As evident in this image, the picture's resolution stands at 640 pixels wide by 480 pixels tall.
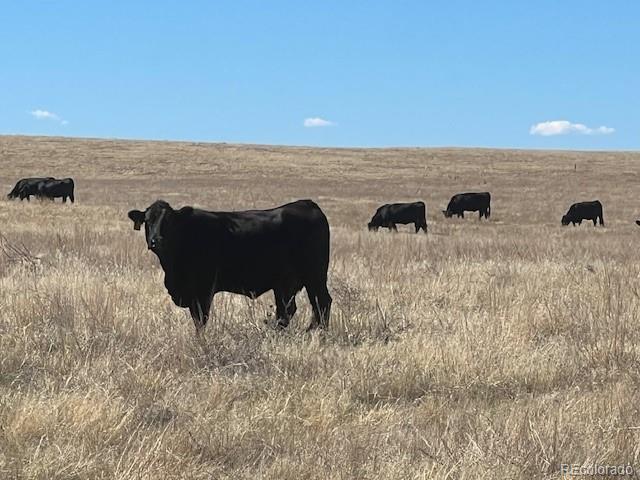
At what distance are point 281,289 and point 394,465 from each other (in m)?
3.58

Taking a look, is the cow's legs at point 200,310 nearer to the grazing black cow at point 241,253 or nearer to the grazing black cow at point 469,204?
the grazing black cow at point 241,253

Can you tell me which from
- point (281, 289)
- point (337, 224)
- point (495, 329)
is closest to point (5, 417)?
point (281, 289)

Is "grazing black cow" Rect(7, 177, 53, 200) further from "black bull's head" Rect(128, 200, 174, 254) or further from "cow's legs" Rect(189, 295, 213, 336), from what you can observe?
"cow's legs" Rect(189, 295, 213, 336)

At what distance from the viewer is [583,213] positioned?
28.6 metres

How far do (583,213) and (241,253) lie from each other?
24.6 metres

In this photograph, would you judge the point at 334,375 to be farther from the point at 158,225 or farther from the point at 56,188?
the point at 56,188

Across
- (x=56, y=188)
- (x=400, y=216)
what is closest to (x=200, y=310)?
(x=400, y=216)

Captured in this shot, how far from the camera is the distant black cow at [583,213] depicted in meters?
27.7

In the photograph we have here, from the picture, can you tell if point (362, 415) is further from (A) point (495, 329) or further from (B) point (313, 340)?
(A) point (495, 329)

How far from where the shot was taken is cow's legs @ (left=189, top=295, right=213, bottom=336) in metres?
6.03

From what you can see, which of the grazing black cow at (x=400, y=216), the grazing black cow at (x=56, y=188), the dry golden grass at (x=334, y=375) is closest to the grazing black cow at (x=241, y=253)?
the dry golden grass at (x=334, y=375)

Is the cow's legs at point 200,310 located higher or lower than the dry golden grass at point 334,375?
higher

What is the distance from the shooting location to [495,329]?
608cm

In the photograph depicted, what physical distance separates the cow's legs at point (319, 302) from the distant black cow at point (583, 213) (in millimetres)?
22215
